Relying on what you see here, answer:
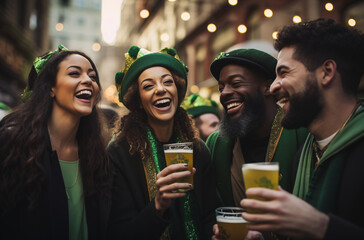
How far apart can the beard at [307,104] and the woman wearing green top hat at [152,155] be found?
3.53 ft

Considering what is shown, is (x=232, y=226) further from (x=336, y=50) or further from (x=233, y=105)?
(x=233, y=105)

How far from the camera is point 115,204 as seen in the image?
8.01ft

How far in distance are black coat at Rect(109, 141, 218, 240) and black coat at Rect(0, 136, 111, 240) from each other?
0.12 metres

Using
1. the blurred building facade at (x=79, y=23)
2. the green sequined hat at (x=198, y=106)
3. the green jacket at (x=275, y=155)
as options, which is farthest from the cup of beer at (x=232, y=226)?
the blurred building facade at (x=79, y=23)

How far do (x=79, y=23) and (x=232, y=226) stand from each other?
62788 millimetres

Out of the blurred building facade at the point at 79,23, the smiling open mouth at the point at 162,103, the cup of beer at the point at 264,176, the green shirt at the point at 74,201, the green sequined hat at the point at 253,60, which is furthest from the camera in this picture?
the blurred building facade at the point at 79,23

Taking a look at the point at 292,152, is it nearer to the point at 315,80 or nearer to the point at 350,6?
the point at 315,80

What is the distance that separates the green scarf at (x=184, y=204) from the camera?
8.46ft

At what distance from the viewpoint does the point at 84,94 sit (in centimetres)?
258

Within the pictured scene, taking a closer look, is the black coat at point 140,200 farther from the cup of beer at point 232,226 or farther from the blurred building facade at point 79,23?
the blurred building facade at point 79,23

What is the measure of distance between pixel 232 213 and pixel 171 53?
1.82 meters

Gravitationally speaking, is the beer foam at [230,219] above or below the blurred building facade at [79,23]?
below

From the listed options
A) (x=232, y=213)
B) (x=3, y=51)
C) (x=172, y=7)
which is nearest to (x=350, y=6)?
(x=232, y=213)

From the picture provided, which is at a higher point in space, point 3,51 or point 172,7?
point 172,7
